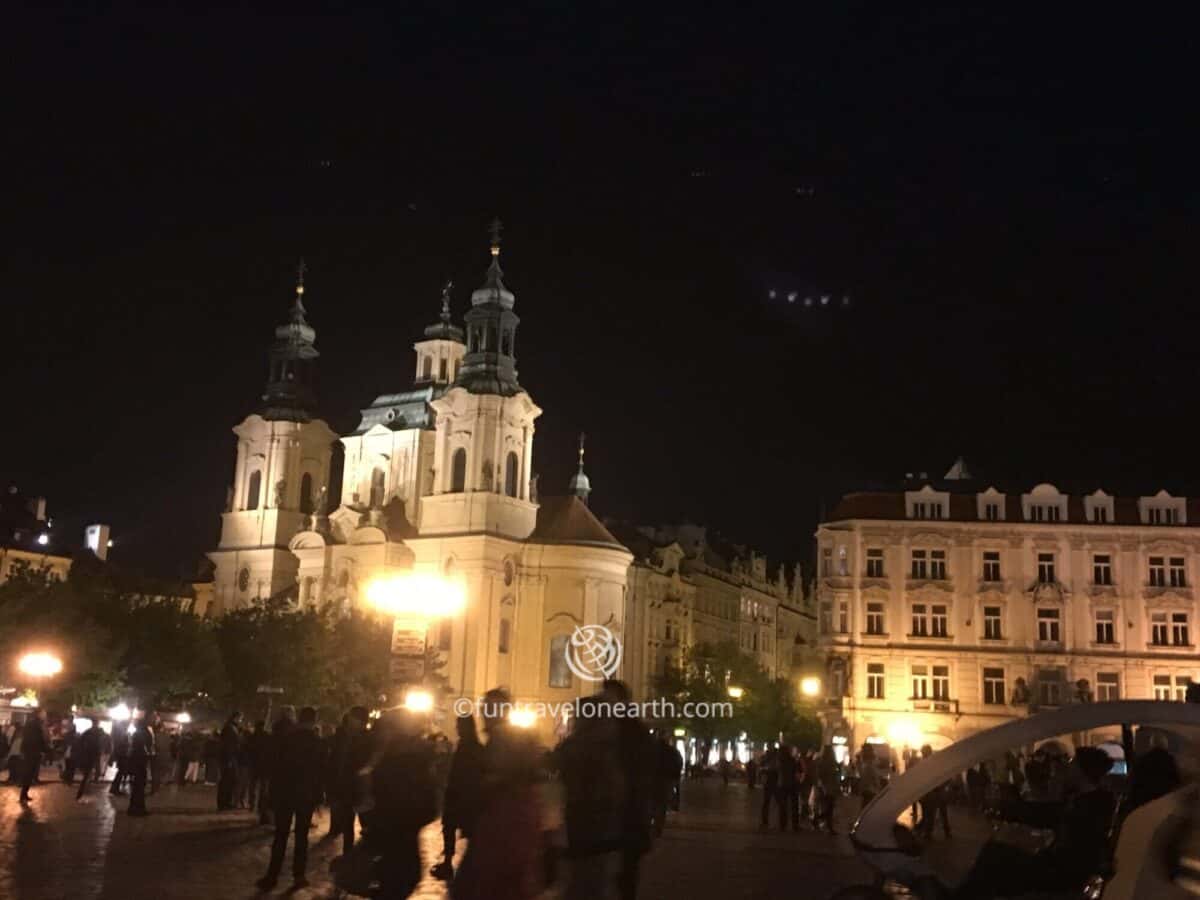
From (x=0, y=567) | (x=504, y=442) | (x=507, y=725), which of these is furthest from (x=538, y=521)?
(x=507, y=725)

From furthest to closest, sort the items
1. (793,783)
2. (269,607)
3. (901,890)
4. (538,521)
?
1. (538,521)
2. (269,607)
3. (793,783)
4. (901,890)

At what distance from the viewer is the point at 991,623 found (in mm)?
57281

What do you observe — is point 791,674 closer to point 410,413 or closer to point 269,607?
point 410,413

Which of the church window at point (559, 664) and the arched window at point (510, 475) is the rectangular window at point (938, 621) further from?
the arched window at point (510, 475)

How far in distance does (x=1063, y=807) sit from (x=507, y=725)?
162 inches

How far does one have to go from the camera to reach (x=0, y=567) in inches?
3435

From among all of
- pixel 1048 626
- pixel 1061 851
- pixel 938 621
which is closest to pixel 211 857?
pixel 1061 851

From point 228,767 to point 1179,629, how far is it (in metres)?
43.5

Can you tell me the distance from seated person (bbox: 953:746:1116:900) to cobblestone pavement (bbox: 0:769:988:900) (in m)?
5.50

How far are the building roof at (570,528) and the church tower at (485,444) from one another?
135 cm

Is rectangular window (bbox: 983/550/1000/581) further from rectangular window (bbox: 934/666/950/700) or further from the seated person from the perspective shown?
the seated person

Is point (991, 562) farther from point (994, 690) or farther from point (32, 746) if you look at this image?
point (32, 746)

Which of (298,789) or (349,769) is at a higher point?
(349,769)

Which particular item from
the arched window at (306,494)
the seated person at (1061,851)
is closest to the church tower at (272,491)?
the arched window at (306,494)
